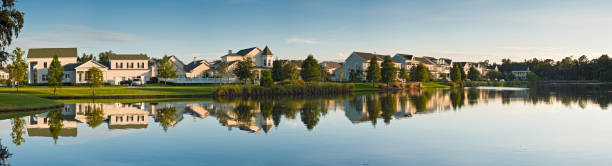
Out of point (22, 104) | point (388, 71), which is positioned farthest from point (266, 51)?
point (22, 104)

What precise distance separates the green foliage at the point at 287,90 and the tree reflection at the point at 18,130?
27933mm

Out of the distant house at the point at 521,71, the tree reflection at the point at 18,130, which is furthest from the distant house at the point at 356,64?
the distant house at the point at 521,71

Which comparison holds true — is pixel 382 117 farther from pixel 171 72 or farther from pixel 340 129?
pixel 171 72

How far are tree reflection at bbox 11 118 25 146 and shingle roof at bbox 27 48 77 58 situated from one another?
54887 millimetres

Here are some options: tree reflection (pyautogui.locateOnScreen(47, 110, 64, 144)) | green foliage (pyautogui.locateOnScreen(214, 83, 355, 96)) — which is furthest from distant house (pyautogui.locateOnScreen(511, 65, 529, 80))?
tree reflection (pyautogui.locateOnScreen(47, 110, 64, 144))

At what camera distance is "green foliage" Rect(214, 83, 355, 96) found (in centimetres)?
4988

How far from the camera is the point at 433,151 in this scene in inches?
520

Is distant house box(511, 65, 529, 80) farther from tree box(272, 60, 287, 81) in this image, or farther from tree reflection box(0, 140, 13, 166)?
tree reflection box(0, 140, 13, 166)

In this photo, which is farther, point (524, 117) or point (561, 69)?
point (561, 69)

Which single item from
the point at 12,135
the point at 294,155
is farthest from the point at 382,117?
the point at 12,135

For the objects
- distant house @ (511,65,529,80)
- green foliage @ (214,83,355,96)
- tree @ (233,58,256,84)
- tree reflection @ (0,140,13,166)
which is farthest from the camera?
distant house @ (511,65,529,80)

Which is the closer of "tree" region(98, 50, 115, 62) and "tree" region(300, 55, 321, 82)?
"tree" region(300, 55, 321, 82)

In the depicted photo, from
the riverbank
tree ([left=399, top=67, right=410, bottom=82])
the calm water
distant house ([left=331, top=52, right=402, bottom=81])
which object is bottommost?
the calm water

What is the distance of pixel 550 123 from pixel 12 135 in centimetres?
2544
